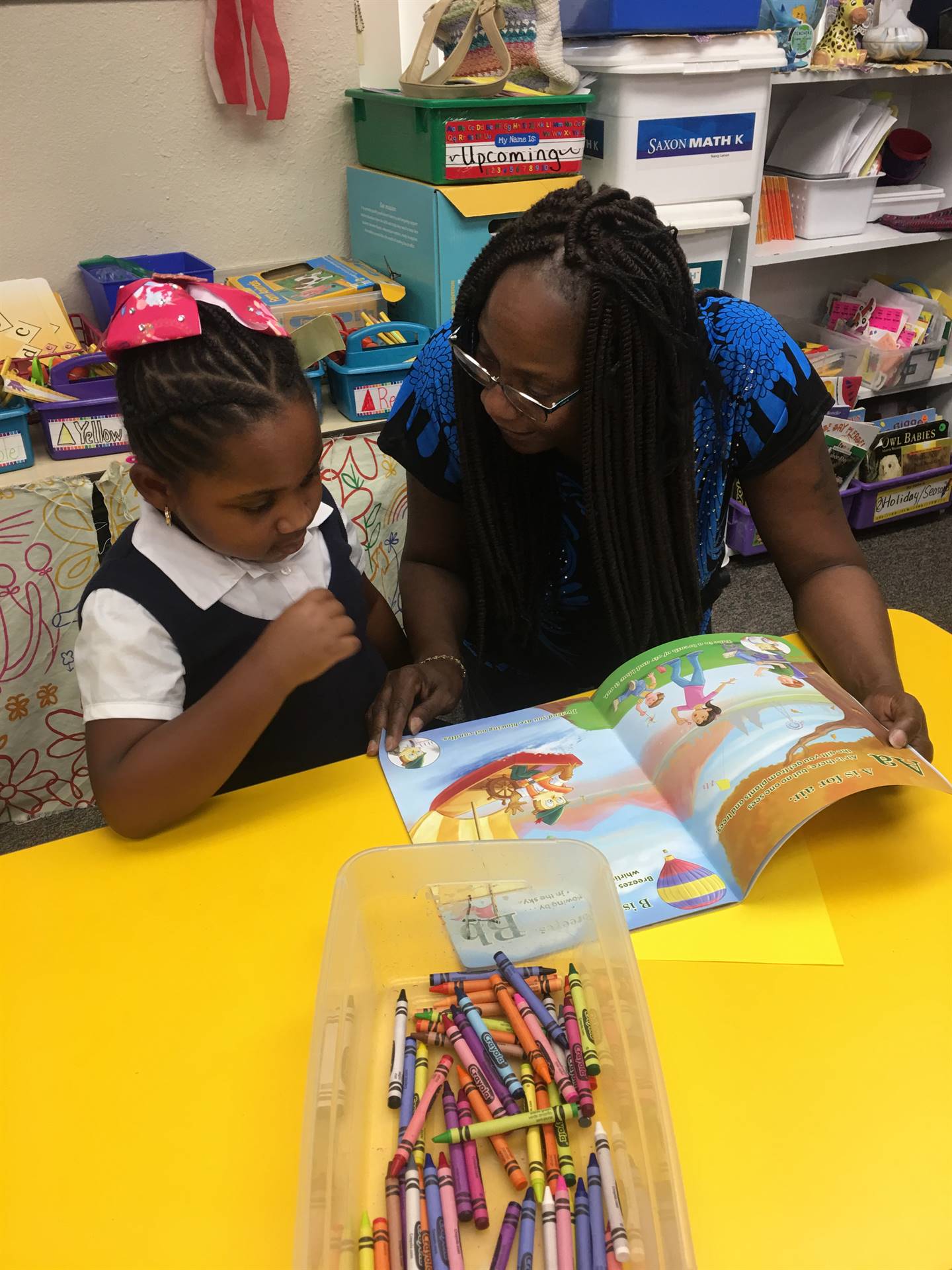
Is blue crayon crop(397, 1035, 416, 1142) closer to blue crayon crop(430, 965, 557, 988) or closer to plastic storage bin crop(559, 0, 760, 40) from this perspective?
blue crayon crop(430, 965, 557, 988)

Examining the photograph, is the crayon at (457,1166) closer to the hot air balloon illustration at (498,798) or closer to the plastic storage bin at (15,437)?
the hot air balloon illustration at (498,798)

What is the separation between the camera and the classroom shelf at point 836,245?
92.4 inches

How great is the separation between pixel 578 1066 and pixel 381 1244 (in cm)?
16

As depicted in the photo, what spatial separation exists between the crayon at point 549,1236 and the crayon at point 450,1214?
5 centimetres

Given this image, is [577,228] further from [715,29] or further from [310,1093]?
[715,29]

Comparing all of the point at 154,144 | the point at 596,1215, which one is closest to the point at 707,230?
the point at 154,144

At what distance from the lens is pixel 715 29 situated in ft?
6.26

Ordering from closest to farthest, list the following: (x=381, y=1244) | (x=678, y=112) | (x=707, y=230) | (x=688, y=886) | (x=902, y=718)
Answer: (x=381, y=1244), (x=688, y=886), (x=902, y=718), (x=678, y=112), (x=707, y=230)

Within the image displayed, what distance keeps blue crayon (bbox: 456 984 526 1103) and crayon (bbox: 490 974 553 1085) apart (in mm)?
15

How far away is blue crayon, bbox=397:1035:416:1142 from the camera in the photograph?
1.97ft

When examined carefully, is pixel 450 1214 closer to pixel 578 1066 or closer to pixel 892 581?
pixel 578 1066

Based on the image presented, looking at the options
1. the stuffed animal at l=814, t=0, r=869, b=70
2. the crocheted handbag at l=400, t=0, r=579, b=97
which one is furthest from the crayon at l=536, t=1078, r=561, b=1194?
the stuffed animal at l=814, t=0, r=869, b=70

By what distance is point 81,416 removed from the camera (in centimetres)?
154

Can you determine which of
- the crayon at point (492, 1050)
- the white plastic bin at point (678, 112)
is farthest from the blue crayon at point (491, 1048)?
the white plastic bin at point (678, 112)
